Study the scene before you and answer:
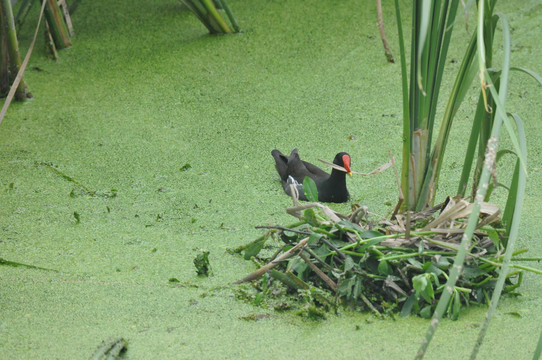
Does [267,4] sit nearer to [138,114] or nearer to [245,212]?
[138,114]

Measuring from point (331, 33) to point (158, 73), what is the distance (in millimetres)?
828

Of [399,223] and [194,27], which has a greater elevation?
[194,27]

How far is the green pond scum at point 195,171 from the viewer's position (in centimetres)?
139

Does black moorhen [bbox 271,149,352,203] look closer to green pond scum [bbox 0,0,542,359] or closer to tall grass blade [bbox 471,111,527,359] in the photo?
green pond scum [bbox 0,0,542,359]

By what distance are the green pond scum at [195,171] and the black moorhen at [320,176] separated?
52 millimetres

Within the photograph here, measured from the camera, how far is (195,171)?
7.77ft

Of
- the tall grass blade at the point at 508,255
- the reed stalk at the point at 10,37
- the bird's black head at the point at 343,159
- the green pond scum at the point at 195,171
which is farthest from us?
Result: the reed stalk at the point at 10,37

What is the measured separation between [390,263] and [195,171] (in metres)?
1.06

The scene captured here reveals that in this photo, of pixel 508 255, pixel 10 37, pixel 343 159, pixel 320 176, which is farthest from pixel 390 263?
pixel 10 37

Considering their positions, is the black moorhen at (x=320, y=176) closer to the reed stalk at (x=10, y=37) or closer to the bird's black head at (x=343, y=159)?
the bird's black head at (x=343, y=159)

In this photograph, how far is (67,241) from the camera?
189 centimetres

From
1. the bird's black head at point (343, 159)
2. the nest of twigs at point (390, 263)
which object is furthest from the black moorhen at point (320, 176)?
the nest of twigs at point (390, 263)

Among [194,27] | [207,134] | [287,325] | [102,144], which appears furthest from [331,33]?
[287,325]

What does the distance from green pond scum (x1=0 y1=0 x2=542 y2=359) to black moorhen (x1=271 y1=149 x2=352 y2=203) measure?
0.17 ft
